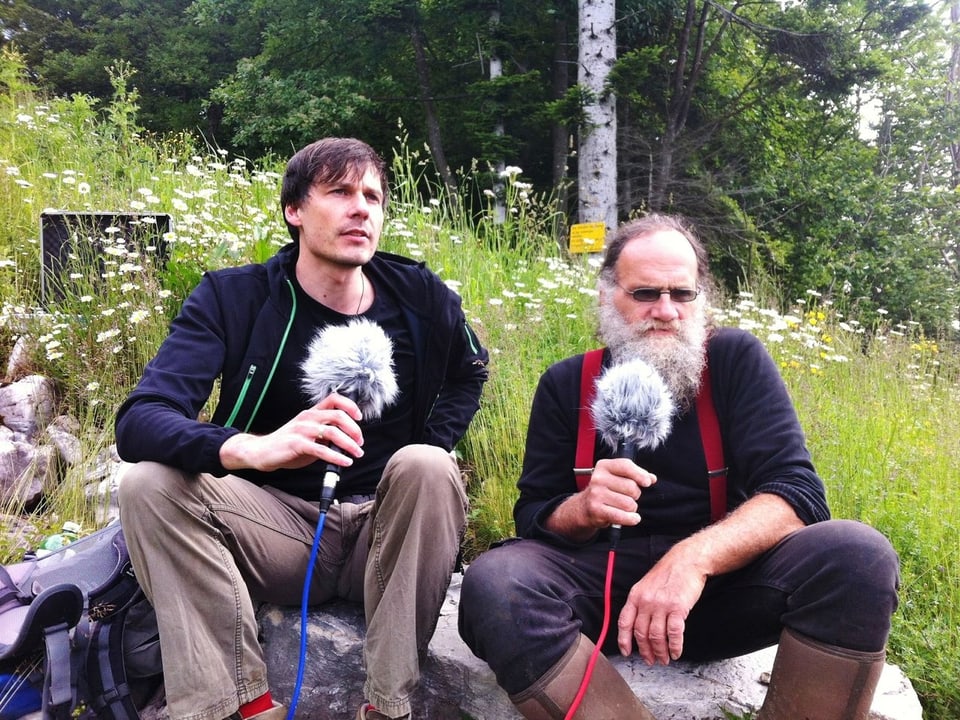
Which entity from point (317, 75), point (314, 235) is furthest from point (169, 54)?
point (314, 235)

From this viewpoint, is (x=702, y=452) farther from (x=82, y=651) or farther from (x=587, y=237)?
(x=587, y=237)

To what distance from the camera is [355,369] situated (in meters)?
2.06

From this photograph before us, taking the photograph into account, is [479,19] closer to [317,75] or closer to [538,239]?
[317,75]

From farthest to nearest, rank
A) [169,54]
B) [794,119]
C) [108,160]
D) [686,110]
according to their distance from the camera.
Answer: [169,54], [794,119], [686,110], [108,160]

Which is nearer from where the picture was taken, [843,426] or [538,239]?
Result: [843,426]

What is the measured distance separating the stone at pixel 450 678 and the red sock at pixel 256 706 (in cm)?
29

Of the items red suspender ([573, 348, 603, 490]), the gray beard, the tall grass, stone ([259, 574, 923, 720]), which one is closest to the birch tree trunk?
the tall grass

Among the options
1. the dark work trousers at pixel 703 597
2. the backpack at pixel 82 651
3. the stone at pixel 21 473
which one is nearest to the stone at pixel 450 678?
the dark work trousers at pixel 703 597

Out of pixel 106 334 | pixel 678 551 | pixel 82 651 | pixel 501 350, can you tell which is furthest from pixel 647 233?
pixel 106 334

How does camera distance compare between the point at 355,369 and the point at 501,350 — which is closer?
the point at 355,369

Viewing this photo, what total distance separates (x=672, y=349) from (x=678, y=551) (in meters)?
0.71

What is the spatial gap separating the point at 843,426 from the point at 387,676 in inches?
122

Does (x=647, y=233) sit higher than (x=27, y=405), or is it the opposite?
(x=647, y=233)

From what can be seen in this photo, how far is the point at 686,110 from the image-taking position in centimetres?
1222
